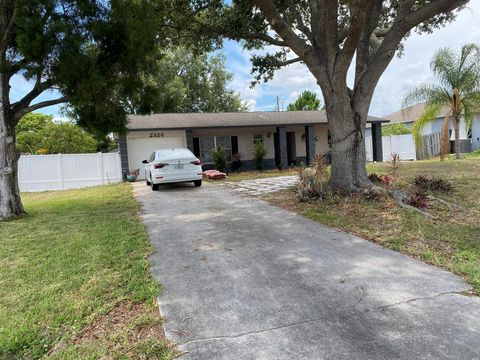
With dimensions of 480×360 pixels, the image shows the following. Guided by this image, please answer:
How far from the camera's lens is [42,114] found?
106 feet

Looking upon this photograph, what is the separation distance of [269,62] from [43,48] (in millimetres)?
7113

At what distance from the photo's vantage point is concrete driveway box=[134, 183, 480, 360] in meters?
2.65

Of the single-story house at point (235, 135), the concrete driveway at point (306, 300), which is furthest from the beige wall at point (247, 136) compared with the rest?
the concrete driveway at point (306, 300)

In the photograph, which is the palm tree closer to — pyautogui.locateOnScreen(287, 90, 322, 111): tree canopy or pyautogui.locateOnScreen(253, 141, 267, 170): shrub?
pyautogui.locateOnScreen(253, 141, 267, 170): shrub

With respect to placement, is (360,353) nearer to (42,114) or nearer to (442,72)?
(442,72)

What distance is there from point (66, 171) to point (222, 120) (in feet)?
27.1

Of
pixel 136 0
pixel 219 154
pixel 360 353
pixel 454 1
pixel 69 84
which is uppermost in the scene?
pixel 136 0

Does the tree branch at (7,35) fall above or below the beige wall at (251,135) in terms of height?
above

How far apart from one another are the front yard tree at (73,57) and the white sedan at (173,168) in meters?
3.13

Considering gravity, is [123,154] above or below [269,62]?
below

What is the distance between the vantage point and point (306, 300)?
338 cm

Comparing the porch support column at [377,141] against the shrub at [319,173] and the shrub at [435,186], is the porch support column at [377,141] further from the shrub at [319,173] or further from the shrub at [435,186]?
the shrub at [319,173]

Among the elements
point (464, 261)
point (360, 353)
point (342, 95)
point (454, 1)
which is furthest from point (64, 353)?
point (454, 1)

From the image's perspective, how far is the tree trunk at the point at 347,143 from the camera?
27.2ft
